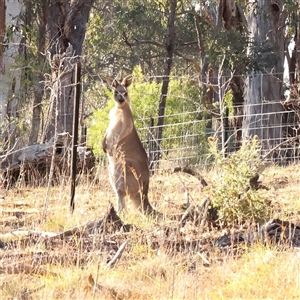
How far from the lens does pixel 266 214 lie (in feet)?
24.1

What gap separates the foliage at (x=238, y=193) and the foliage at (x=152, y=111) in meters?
8.55

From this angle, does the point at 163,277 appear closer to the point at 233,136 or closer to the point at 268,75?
the point at 233,136

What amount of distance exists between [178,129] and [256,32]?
335 centimetres

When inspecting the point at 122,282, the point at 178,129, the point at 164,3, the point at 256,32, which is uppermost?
the point at 164,3

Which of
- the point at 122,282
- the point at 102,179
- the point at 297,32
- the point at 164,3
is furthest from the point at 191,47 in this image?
the point at 122,282

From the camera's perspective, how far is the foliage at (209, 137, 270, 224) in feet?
23.5

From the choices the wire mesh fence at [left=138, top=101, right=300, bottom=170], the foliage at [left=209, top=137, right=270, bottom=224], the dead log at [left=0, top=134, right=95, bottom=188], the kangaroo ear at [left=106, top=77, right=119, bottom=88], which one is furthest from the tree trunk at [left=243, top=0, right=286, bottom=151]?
the foliage at [left=209, top=137, right=270, bottom=224]

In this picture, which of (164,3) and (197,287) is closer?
(197,287)

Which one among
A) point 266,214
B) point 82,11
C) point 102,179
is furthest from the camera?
point 82,11

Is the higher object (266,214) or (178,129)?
(178,129)

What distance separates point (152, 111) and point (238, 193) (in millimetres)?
14429

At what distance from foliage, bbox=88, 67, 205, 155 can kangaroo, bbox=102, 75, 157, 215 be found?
19.0 ft

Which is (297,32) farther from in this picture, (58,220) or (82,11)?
(58,220)

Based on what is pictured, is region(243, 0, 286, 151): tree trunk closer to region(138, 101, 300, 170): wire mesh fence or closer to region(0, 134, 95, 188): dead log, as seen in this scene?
region(138, 101, 300, 170): wire mesh fence
